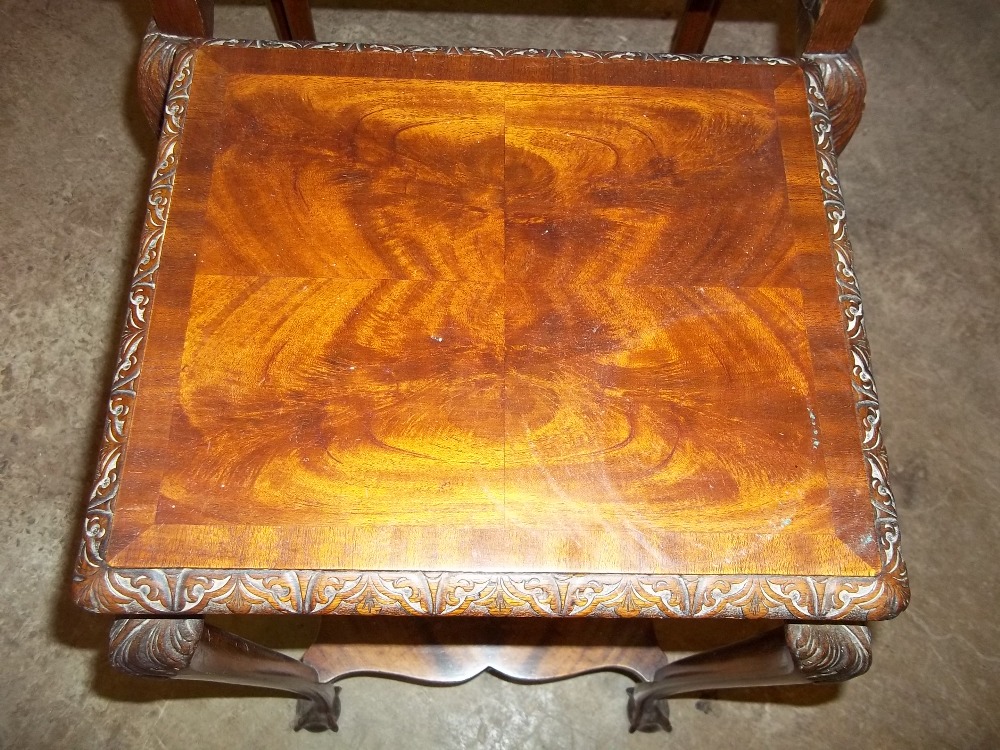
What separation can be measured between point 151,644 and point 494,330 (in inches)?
16.4

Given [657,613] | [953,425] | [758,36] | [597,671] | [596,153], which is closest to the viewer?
[657,613]

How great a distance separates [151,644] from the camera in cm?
69

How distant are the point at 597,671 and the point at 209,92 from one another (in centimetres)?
89

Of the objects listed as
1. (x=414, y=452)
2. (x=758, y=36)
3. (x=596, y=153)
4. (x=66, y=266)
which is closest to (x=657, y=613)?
(x=414, y=452)

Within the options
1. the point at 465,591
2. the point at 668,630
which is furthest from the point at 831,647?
the point at 668,630

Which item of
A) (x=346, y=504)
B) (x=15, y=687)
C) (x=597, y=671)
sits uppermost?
(x=346, y=504)

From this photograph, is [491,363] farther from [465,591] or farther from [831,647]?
[831,647]

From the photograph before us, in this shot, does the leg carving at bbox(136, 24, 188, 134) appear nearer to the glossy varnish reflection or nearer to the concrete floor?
the glossy varnish reflection

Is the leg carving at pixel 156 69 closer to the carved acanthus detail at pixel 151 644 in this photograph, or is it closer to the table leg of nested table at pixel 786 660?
the carved acanthus detail at pixel 151 644

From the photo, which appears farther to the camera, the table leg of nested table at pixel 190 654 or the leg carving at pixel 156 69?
the leg carving at pixel 156 69

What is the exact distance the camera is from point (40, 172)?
1.49 metres

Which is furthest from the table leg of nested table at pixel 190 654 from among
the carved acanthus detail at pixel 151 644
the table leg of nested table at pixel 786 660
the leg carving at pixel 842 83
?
the leg carving at pixel 842 83

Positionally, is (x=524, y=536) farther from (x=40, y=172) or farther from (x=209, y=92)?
(x=40, y=172)

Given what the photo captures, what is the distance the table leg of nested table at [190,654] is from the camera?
688mm
